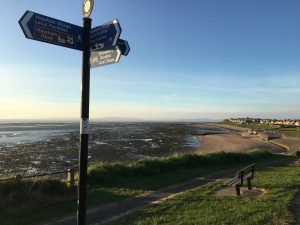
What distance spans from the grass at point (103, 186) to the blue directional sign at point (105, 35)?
22.6ft

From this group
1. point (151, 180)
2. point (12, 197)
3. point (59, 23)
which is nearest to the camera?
point (59, 23)

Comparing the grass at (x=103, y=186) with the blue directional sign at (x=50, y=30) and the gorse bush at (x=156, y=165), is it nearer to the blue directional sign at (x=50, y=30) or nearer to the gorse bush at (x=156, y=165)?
the gorse bush at (x=156, y=165)

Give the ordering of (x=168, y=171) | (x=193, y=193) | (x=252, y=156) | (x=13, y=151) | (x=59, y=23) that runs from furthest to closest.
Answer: (x=13, y=151)
(x=252, y=156)
(x=168, y=171)
(x=193, y=193)
(x=59, y=23)

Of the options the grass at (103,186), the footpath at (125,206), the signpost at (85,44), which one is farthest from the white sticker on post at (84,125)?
the grass at (103,186)

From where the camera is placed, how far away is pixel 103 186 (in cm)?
1631

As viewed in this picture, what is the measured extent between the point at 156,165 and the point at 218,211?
10.7 meters

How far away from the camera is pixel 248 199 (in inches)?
448

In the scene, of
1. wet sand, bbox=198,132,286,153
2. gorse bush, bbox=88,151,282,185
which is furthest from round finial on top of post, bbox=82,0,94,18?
wet sand, bbox=198,132,286,153

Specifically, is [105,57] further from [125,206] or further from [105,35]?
[125,206]

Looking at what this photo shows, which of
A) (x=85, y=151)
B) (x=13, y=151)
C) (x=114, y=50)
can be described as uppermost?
(x=114, y=50)

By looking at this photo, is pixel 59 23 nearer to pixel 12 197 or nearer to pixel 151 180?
pixel 12 197

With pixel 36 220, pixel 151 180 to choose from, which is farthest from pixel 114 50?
pixel 151 180

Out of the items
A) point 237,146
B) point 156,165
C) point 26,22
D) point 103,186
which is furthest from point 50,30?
point 237,146

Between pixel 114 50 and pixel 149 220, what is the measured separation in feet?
17.3
